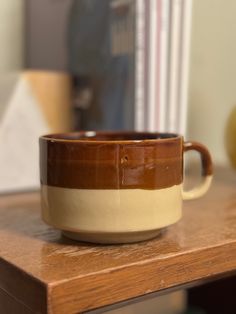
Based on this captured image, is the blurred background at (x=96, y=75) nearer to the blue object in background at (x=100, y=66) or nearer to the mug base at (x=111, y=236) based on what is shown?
the blue object in background at (x=100, y=66)

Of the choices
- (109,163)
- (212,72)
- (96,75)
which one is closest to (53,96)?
(96,75)

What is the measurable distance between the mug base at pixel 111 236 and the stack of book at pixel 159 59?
0.28 metres

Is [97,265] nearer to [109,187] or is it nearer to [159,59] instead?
[109,187]

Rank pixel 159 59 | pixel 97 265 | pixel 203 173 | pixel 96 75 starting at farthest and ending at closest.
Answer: pixel 96 75, pixel 159 59, pixel 203 173, pixel 97 265

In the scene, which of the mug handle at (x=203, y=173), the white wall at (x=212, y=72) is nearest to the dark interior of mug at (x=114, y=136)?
the mug handle at (x=203, y=173)

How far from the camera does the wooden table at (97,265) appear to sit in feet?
1.07

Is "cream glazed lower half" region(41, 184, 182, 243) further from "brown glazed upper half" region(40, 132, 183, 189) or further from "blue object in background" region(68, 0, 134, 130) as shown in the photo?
"blue object in background" region(68, 0, 134, 130)

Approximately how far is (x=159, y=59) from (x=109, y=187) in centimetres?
32

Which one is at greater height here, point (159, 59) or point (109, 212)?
point (159, 59)

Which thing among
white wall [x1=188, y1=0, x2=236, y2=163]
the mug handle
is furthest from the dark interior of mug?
white wall [x1=188, y1=0, x2=236, y2=163]

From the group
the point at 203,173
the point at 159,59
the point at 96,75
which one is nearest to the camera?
the point at 203,173

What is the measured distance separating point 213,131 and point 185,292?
0.95ft

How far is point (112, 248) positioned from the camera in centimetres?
39

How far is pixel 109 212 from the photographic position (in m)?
0.38
